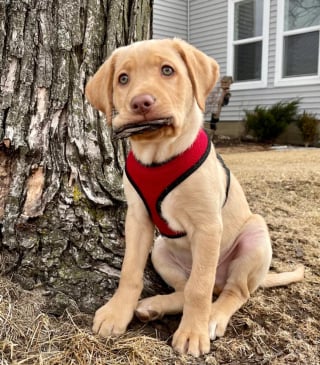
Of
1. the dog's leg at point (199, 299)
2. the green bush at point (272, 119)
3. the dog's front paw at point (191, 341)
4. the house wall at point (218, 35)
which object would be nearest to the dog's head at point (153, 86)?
the dog's leg at point (199, 299)

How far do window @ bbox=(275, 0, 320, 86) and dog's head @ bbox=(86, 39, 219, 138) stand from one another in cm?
940

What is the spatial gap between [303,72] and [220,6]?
3.80 meters

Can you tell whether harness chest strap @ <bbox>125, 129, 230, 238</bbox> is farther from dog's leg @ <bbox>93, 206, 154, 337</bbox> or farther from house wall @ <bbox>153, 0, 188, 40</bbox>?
house wall @ <bbox>153, 0, 188, 40</bbox>

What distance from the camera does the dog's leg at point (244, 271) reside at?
2.50 meters

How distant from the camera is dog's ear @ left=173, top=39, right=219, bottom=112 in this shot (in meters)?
2.28

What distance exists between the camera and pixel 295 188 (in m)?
→ 5.30

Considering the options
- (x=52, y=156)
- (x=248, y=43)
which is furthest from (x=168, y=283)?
(x=248, y=43)

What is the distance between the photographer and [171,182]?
2.29 m

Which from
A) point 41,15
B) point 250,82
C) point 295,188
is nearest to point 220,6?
point 250,82

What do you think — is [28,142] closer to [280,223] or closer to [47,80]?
[47,80]

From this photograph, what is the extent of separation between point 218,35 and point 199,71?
12.1 m

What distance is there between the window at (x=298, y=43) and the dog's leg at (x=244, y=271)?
9131 millimetres

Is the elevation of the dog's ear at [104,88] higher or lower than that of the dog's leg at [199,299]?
higher

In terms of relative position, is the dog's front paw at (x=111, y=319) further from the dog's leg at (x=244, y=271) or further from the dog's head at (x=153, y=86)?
the dog's head at (x=153, y=86)
